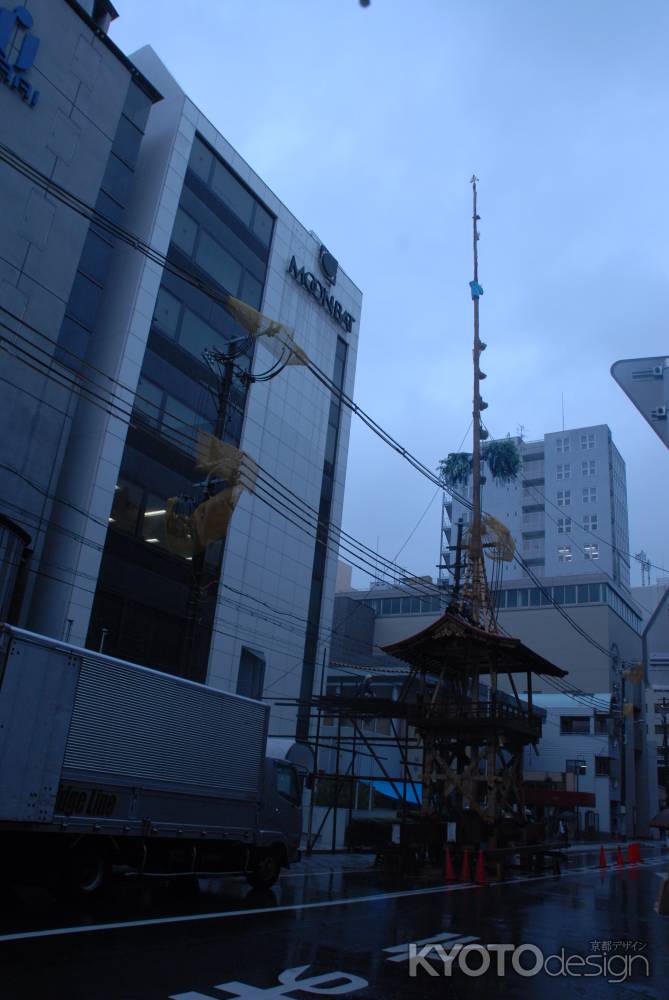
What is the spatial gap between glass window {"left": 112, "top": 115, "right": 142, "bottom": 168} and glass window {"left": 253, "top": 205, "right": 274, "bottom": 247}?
7.95m

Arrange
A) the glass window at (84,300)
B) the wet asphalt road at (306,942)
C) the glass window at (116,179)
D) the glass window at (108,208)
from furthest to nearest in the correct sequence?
the glass window at (116,179)
the glass window at (108,208)
the glass window at (84,300)
the wet asphalt road at (306,942)

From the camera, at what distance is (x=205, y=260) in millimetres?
35312

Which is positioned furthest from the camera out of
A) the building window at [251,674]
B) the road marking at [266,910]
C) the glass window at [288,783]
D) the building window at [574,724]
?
the building window at [574,724]

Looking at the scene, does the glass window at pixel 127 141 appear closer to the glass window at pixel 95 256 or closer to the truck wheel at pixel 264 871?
the glass window at pixel 95 256

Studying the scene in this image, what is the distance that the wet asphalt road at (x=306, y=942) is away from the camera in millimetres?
7445

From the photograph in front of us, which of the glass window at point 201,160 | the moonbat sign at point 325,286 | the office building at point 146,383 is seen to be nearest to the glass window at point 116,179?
the office building at point 146,383

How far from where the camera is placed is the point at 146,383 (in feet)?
102

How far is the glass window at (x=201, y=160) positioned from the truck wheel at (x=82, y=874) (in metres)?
31.0

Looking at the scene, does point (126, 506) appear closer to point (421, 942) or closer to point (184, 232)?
point (184, 232)

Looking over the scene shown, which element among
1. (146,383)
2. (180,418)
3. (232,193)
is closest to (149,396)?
(146,383)

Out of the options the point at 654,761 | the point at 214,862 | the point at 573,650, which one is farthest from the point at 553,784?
A: the point at 214,862

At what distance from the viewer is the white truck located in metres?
Answer: 11.0

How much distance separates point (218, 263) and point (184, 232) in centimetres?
244

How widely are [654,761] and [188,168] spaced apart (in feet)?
206
